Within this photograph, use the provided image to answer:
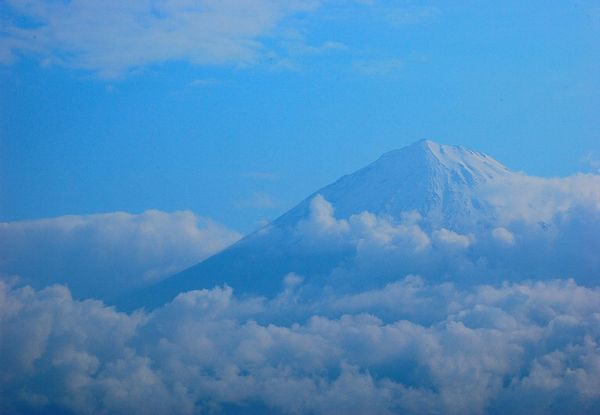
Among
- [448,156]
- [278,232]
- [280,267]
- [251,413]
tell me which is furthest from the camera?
[448,156]

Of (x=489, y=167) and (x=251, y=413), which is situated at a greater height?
(x=489, y=167)

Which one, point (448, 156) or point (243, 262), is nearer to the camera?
point (243, 262)

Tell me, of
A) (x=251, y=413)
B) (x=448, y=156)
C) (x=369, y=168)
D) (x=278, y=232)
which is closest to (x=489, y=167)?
Result: (x=448, y=156)

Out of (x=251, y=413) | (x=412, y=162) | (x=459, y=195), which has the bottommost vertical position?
(x=251, y=413)

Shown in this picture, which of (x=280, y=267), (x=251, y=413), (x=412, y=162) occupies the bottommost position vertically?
(x=251, y=413)

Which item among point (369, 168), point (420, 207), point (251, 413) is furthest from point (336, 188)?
point (251, 413)

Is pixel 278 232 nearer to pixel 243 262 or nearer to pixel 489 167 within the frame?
pixel 243 262

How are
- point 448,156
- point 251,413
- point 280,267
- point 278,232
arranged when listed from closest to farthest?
point 251,413 < point 280,267 < point 278,232 < point 448,156

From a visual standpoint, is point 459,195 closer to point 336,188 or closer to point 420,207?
point 420,207

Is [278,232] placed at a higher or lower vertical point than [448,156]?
lower
